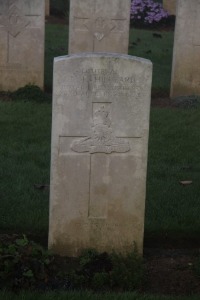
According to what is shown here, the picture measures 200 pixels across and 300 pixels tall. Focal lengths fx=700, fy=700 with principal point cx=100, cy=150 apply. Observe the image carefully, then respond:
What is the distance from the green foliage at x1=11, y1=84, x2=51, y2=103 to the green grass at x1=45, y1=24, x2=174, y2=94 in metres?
0.86

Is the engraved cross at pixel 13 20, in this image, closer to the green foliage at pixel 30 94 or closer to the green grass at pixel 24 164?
the green foliage at pixel 30 94

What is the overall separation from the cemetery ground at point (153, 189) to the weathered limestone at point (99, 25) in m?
1.28

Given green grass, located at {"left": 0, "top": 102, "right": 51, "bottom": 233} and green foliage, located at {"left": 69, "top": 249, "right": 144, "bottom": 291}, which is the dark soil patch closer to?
green foliage, located at {"left": 69, "top": 249, "right": 144, "bottom": 291}

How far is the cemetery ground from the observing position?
16.4 feet

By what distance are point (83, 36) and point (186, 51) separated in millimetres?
1721

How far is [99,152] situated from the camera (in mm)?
5094

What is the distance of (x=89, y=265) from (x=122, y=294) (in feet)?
1.49

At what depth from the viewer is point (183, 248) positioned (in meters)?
5.61

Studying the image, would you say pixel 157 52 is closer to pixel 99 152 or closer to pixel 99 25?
pixel 99 25

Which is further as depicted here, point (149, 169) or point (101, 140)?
point (149, 169)

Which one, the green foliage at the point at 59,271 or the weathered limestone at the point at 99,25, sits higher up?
the weathered limestone at the point at 99,25

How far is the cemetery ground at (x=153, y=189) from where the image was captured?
4988 mm

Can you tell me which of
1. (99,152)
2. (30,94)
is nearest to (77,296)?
(99,152)

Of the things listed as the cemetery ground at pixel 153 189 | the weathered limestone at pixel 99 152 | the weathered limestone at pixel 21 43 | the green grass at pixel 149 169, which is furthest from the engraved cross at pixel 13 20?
the weathered limestone at pixel 99 152
